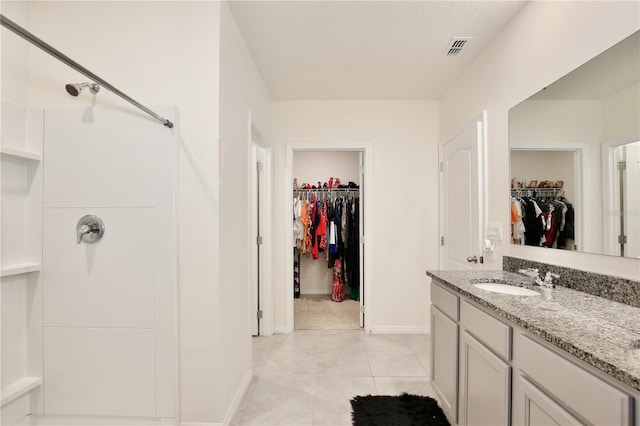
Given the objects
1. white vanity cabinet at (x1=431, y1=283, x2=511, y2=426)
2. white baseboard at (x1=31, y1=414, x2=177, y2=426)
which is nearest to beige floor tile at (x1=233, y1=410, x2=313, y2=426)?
white baseboard at (x1=31, y1=414, x2=177, y2=426)

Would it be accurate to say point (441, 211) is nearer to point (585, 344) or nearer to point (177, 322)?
point (585, 344)

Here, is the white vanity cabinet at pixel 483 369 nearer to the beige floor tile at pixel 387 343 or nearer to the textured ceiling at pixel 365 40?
the beige floor tile at pixel 387 343

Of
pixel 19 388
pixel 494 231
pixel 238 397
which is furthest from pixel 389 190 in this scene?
pixel 19 388

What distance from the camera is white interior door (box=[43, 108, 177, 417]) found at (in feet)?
5.28

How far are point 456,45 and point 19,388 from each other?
Result: 3521mm

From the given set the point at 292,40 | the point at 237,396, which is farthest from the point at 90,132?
the point at 237,396

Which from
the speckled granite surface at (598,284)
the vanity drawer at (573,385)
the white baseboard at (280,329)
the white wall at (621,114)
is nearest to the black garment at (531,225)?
the speckled granite surface at (598,284)

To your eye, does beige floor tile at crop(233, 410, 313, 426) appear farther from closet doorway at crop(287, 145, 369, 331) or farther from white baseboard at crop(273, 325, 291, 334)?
closet doorway at crop(287, 145, 369, 331)

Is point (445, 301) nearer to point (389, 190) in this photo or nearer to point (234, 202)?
point (234, 202)

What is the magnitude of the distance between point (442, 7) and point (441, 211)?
1892 mm

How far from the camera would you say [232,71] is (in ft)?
6.12

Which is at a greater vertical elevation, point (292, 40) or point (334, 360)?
point (292, 40)

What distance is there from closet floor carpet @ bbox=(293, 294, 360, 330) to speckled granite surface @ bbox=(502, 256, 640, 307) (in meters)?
2.19

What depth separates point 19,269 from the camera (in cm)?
153
